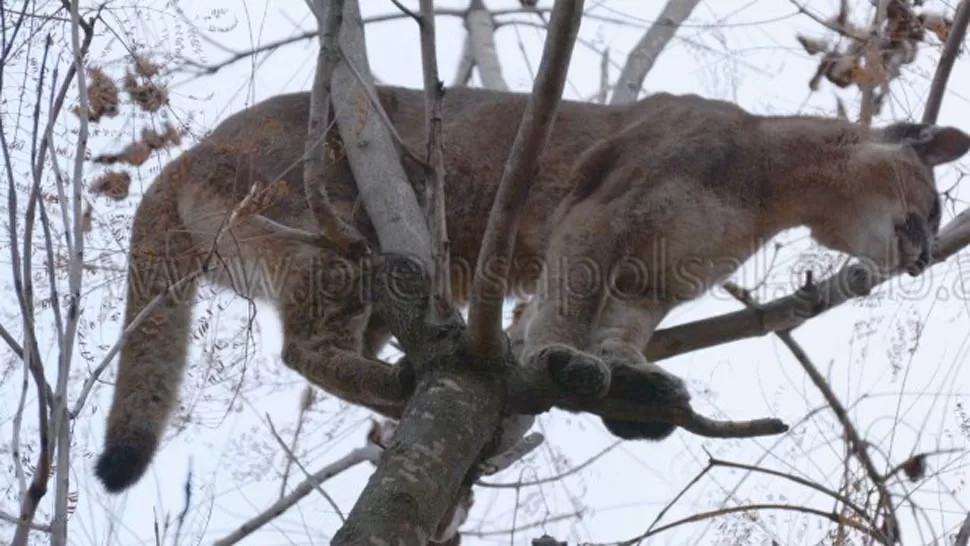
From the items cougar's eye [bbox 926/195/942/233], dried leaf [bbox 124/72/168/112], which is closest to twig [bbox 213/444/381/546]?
dried leaf [bbox 124/72/168/112]

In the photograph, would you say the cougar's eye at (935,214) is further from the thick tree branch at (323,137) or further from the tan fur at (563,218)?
the thick tree branch at (323,137)

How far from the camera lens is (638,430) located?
17.4 ft

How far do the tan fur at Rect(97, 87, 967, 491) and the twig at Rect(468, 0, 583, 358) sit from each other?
0.99 m

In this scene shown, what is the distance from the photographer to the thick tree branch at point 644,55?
307 inches

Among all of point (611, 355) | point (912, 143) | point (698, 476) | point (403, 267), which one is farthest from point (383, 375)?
point (912, 143)

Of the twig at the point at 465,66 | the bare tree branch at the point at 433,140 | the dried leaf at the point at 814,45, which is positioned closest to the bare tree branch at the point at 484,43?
the twig at the point at 465,66

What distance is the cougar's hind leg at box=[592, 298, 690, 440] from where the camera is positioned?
16.3 feet

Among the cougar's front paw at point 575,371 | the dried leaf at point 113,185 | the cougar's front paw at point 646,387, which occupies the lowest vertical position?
the cougar's front paw at point 575,371

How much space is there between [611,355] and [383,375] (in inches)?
40.0

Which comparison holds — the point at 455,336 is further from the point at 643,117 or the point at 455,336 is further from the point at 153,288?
the point at 643,117

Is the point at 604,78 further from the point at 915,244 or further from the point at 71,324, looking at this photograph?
the point at 71,324

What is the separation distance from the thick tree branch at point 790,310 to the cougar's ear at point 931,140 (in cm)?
101

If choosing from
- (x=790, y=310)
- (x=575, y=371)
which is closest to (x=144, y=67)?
(x=575, y=371)

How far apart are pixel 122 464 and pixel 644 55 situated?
13.0 ft
